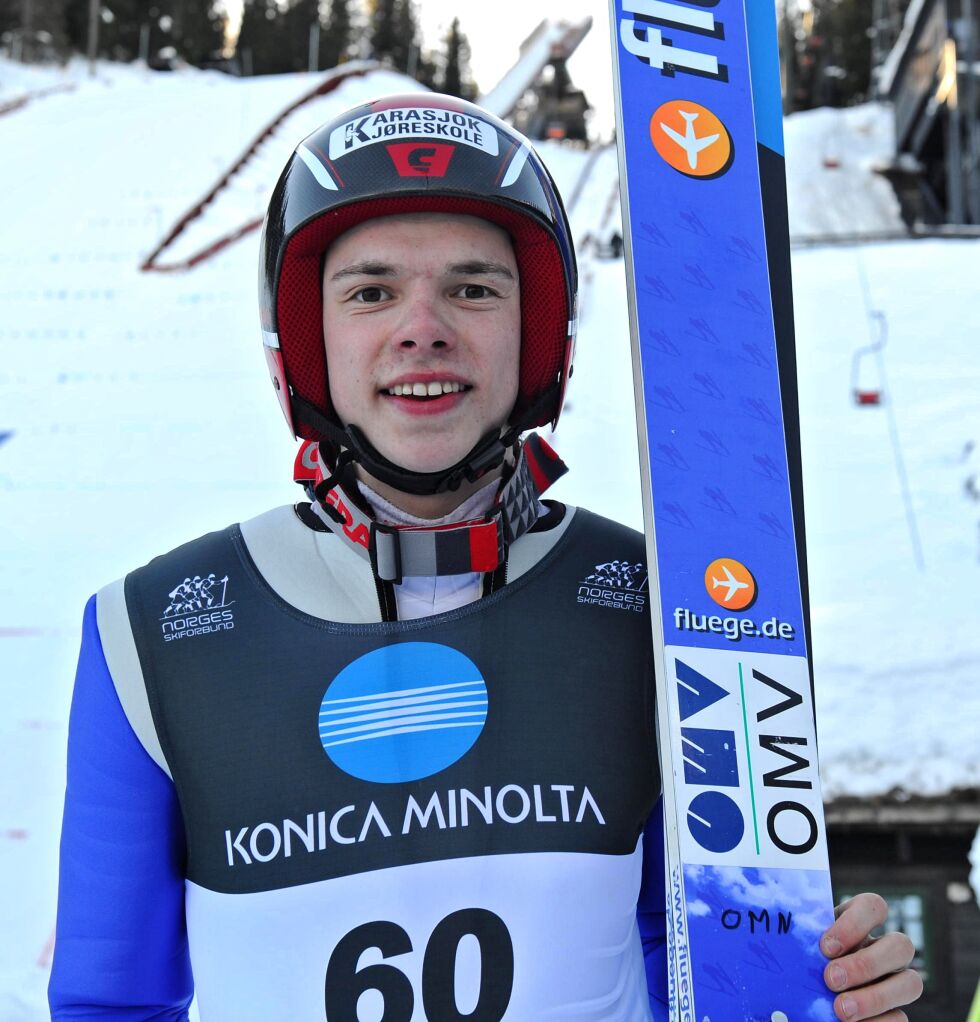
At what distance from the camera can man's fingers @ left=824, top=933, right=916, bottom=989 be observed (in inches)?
58.2

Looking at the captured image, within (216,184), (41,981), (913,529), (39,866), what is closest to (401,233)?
(41,981)

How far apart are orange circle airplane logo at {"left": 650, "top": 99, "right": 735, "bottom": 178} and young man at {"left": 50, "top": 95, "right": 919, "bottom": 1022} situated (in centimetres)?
25

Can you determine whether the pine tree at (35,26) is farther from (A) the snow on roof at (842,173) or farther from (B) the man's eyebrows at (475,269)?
(B) the man's eyebrows at (475,269)

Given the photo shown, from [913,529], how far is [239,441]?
5.68m

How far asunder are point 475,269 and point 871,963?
111cm

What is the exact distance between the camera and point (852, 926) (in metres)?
1.51

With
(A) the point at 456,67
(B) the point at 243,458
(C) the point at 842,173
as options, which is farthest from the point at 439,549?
(A) the point at 456,67

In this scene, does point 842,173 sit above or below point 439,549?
above

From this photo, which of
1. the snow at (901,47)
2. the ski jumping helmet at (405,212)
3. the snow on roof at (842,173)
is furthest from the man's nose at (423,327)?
the snow at (901,47)

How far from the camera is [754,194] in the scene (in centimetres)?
191

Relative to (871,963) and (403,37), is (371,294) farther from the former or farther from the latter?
(403,37)

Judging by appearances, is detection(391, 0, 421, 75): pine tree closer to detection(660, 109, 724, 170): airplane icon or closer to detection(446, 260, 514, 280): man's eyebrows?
detection(660, 109, 724, 170): airplane icon

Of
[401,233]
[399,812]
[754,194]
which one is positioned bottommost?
[399,812]

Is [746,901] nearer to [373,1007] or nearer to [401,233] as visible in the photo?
[373,1007]
